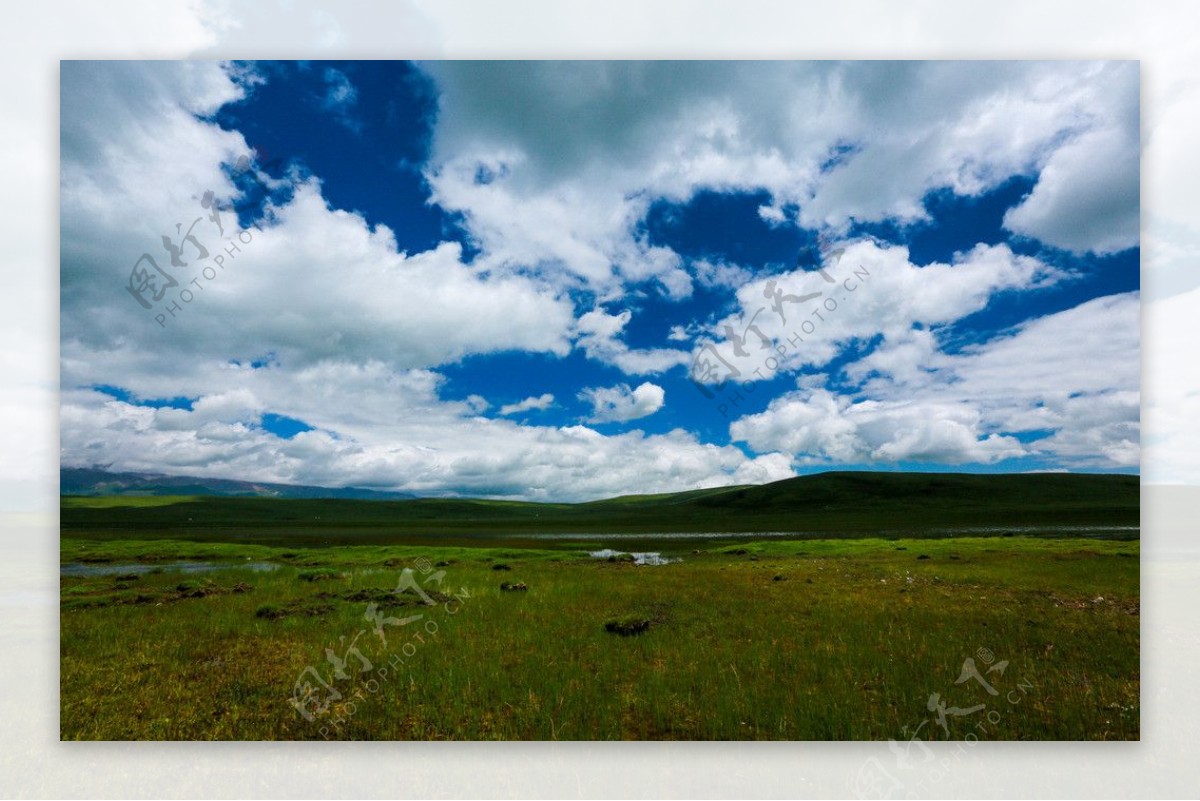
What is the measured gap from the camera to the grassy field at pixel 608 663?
28.3 ft

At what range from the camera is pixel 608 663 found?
32.6 feet

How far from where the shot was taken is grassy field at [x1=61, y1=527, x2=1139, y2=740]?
8617 millimetres

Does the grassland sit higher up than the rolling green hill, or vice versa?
the grassland

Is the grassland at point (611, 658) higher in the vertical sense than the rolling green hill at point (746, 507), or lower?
higher

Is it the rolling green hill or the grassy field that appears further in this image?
the rolling green hill

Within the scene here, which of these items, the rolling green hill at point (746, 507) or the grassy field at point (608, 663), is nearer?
the grassy field at point (608, 663)

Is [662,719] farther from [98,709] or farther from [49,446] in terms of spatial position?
[49,446]

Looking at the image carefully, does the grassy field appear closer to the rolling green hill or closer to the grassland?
the grassland

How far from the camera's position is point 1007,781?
8.25m

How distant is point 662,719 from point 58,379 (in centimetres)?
1247

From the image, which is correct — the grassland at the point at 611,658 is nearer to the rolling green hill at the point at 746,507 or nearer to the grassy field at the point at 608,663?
the grassy field at the point at 608,663

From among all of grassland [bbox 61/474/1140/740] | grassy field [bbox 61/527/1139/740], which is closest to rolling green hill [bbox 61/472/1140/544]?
grassland [bbox 61/474/1140/740]

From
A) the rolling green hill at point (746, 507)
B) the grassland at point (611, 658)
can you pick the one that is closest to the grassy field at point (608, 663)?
the grassland at point (611, 658)

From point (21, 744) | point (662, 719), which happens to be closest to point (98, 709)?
point (21, 744)
